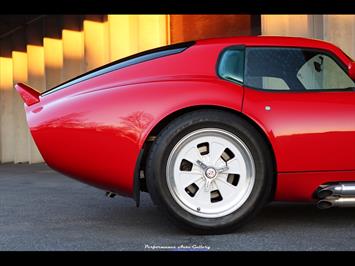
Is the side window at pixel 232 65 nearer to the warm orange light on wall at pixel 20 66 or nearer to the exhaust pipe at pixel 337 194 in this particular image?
the exhaust pipe at pixel 337 194

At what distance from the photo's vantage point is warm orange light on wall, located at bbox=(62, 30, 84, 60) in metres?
12.0

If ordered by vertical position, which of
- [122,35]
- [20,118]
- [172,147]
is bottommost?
[172,147]

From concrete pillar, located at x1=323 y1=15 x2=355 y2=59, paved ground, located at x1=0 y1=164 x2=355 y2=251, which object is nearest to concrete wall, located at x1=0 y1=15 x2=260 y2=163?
concrete pillar, located at x1=323 y1=15 x2=355 y2=59

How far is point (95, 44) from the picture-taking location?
456 inches

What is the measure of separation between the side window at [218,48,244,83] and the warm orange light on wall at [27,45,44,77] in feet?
31.5

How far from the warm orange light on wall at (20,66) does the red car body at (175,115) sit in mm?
9732

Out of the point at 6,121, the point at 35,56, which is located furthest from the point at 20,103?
the point at 35,56

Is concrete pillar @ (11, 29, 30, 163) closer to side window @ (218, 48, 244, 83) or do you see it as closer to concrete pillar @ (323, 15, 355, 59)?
concrete pillar @ (323, 15, 355, 59)

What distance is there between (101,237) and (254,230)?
3.43ft

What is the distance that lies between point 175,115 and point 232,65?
534mm

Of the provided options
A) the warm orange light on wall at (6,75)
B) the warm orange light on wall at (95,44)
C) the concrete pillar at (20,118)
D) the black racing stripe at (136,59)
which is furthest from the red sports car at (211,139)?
the warm orange light on wall at (6,75)

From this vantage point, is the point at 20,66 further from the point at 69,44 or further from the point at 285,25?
the point at 285,25

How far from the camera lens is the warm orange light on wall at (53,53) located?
41.0 feet
